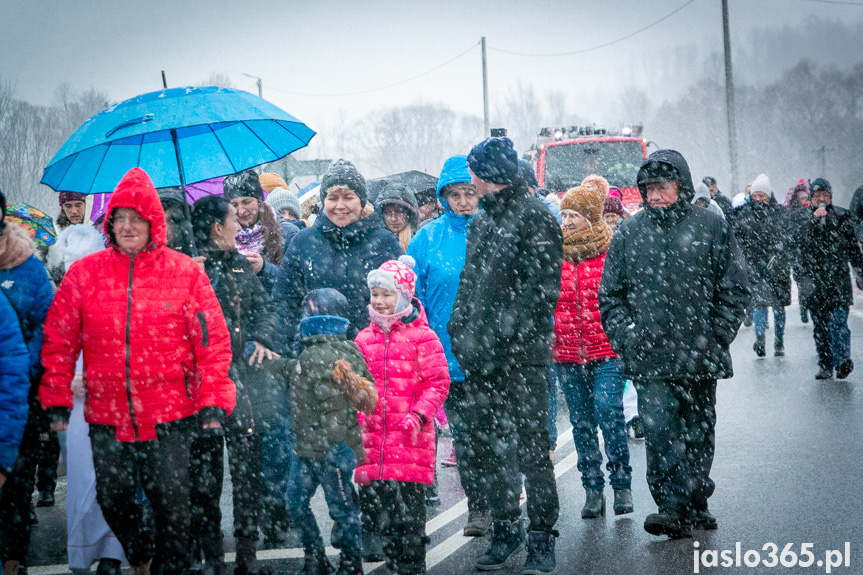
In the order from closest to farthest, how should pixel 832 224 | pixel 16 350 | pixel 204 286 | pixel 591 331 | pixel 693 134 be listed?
pixel 16 350
pixel 204 286
pixel 591 331
pixel 832 224
pixel 693 134

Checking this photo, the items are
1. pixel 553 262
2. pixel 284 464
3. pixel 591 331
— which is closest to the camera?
pixel 553 262

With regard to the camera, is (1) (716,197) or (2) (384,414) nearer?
(2) (384,414)

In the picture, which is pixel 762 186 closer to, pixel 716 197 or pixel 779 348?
pixel 779 348

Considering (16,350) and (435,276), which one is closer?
(16,350)

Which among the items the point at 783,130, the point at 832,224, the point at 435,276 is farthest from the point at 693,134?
the point at 435,276

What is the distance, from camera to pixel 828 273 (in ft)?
32.4

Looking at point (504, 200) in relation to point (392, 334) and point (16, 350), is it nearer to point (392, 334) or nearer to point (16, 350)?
point (392, 334)

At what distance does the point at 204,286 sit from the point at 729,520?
130 inches

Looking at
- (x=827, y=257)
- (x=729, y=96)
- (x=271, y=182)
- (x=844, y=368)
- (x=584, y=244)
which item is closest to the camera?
(x=584, y=244)

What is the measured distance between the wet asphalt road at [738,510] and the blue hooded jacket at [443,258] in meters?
1.35

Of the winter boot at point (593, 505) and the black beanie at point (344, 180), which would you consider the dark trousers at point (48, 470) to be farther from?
the winter boot at point (593, 505)

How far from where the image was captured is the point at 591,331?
589 centimetres

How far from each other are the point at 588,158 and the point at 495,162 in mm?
14316

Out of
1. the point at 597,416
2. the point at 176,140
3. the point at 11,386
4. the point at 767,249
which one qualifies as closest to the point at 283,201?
the point at 176,140
